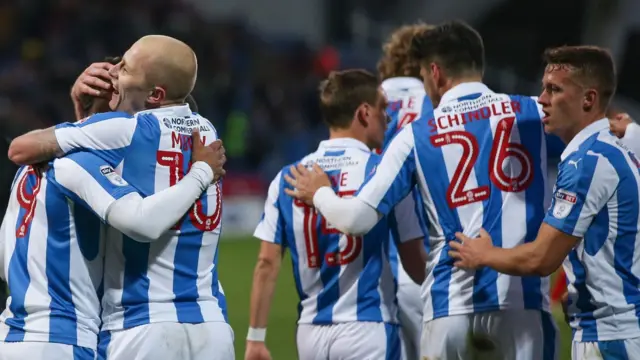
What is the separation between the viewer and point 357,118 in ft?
17.4

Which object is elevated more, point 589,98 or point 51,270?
point 589,98

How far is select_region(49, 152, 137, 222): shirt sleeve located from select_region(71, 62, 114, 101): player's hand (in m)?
0.43

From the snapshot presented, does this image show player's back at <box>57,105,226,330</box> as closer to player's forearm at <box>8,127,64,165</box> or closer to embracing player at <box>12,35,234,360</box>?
embracing player at <box>12,35,234,360</box>

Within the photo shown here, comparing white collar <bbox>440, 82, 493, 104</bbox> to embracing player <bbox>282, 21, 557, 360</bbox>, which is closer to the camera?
embracing player <bbox>282, 21, 557, 360</bbox>

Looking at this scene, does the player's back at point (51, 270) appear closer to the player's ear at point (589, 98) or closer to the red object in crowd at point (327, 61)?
the player's ear at point (589, 98)

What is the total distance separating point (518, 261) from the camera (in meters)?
4.15

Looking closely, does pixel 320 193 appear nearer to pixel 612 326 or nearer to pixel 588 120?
pixel 588 120

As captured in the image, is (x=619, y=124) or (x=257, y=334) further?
(x=257, y=334)

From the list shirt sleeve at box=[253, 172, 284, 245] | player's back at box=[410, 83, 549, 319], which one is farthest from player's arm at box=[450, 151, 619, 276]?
shirt sleeve at box=[253, 172, 284, 245]

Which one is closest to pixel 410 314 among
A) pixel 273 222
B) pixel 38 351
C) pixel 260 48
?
pixel 273 222

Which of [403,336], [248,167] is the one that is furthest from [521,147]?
[248,167]

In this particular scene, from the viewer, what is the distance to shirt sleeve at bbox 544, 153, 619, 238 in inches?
158

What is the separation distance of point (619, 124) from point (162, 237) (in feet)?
6.96

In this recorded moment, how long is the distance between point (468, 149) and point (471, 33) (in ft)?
1.87
